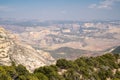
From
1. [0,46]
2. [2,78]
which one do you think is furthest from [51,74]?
[0,46]

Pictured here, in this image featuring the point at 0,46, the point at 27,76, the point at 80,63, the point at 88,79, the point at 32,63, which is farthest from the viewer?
the point at 32,63

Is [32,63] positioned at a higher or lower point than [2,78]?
lower

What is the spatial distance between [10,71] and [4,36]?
61507 mm

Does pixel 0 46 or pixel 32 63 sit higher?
pixel 0 46

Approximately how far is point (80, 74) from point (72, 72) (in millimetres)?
2324

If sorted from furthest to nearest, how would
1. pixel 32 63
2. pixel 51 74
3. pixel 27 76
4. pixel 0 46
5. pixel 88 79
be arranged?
pixel 32 63, pixel 0 46, pixel 88 79, pixel 51 74, pixel 27 76

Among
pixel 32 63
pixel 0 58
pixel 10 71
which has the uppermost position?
pixel 10 71

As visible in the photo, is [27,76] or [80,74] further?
[80,74]

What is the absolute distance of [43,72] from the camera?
57562mm

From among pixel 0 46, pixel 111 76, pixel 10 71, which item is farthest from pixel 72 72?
pixel 0 46

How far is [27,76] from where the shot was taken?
5006 centimetres

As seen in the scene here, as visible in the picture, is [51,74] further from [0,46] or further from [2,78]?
[0,46]

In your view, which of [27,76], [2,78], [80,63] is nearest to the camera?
[2,78]

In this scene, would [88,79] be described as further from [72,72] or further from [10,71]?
[10,71]
